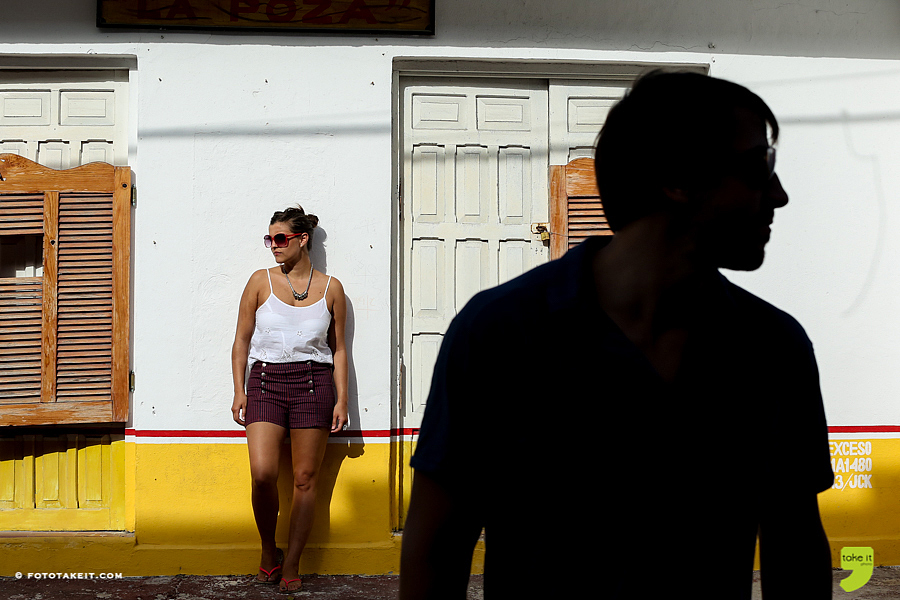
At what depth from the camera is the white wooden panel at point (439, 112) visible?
15.5ft

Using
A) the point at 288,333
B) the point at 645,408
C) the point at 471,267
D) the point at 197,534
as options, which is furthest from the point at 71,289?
the point at 645,408

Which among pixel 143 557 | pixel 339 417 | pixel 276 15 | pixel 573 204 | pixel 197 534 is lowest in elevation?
pixel 143 557

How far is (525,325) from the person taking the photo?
1.13m

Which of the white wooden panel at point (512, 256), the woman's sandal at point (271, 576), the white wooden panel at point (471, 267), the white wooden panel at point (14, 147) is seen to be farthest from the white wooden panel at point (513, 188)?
the white wooden panel at point (14, 147)

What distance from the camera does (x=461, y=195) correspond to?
4.75 meters

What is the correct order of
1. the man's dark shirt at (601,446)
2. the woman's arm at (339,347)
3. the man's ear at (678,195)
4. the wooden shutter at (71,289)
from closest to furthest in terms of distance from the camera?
the man's dark shirt at (601,446) < the man's ear at (678,195) < the woman's arm at (339,347) < the wooden shutter at (71,289)

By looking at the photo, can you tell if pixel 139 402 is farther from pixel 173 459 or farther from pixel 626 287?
pixel 626 287

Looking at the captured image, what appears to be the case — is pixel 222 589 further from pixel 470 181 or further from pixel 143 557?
pixel 470 181

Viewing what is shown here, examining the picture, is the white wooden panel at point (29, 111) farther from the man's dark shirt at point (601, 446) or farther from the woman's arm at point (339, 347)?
the man's dark shirt at point (601, 446)

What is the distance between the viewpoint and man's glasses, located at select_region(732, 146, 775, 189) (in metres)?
1.20

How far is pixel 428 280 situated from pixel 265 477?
156 cm

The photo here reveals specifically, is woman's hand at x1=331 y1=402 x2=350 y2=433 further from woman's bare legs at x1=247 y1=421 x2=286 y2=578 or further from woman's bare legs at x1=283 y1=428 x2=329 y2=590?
woman's bare legs at x1=247 y1=421 x2=286 y2=578

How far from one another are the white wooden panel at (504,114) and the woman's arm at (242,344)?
5.75 feet

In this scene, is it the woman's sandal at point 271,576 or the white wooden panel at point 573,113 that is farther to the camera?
the white wooden panel at point 573,113
